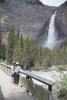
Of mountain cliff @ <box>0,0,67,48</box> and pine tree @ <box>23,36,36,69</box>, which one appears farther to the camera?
mountain cliff @ <box>0,0,67,48</box>

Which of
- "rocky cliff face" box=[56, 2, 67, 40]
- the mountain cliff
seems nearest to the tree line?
"rocky cliff face" box=[56, 2, 67, 40]

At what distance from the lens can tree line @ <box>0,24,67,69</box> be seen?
44.8 metres

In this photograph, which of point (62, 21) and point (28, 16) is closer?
point (62, 21)

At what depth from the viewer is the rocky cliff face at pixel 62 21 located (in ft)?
198

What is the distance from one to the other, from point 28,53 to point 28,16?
2780 centimetres

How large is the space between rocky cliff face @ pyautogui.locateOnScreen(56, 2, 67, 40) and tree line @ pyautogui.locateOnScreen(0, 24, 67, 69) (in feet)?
14.1

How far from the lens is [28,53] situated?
45.2m

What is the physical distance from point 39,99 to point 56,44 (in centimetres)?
5533

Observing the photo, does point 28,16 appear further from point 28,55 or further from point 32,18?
point 28,55

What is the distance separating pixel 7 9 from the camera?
67000 millimetres

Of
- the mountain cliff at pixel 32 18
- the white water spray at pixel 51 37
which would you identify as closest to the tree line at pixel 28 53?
the white water spray at pixel 51 37

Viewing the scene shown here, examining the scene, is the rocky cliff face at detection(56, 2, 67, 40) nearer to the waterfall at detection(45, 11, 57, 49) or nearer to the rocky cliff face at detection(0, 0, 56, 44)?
the waterfall at detection(45, 11, 57, 49)

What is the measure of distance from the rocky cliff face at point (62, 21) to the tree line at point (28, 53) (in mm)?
4308

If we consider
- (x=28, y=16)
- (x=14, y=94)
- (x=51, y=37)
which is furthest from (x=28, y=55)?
(x=14, y=94)
